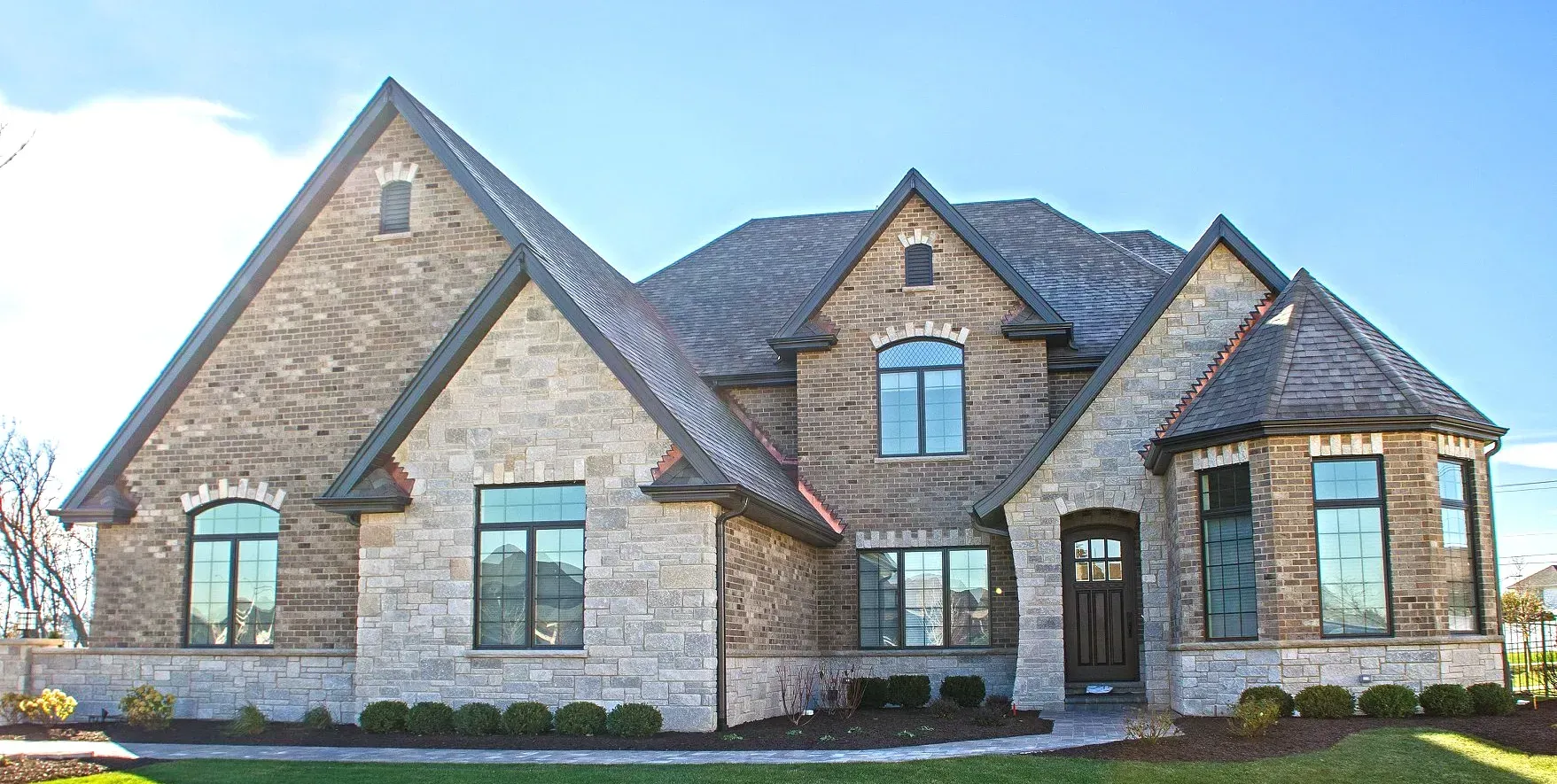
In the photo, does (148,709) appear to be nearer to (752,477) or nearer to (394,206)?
(394,206)

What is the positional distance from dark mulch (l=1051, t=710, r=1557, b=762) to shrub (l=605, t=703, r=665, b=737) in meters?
4.57

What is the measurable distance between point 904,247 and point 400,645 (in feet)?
32.0

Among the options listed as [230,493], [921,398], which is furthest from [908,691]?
[230,493]

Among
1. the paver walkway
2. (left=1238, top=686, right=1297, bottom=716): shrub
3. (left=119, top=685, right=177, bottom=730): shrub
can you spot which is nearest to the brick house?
Answer: (left=1238, top=686, right=1297, bottom=716): shrub

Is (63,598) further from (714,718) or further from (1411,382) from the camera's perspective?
(1411,382)

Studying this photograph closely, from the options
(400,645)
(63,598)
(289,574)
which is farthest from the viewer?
(63,598)

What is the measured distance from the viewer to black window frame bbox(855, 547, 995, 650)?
20.5 meters

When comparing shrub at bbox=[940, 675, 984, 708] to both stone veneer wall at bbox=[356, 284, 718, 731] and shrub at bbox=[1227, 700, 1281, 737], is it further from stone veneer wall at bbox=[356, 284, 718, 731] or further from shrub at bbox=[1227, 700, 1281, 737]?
shrub at bbox=[1227, 700, 1281, 737]

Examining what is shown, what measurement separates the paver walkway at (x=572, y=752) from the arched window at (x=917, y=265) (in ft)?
25.7

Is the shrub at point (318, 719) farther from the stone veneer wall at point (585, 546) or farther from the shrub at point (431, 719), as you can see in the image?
the shrub at point (431, 719)

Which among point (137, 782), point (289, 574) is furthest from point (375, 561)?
point (137, 782)

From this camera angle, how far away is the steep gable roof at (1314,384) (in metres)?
15.4

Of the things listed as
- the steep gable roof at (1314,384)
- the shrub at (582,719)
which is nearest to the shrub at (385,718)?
the shrub at (582,719)

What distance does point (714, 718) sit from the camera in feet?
51.3
